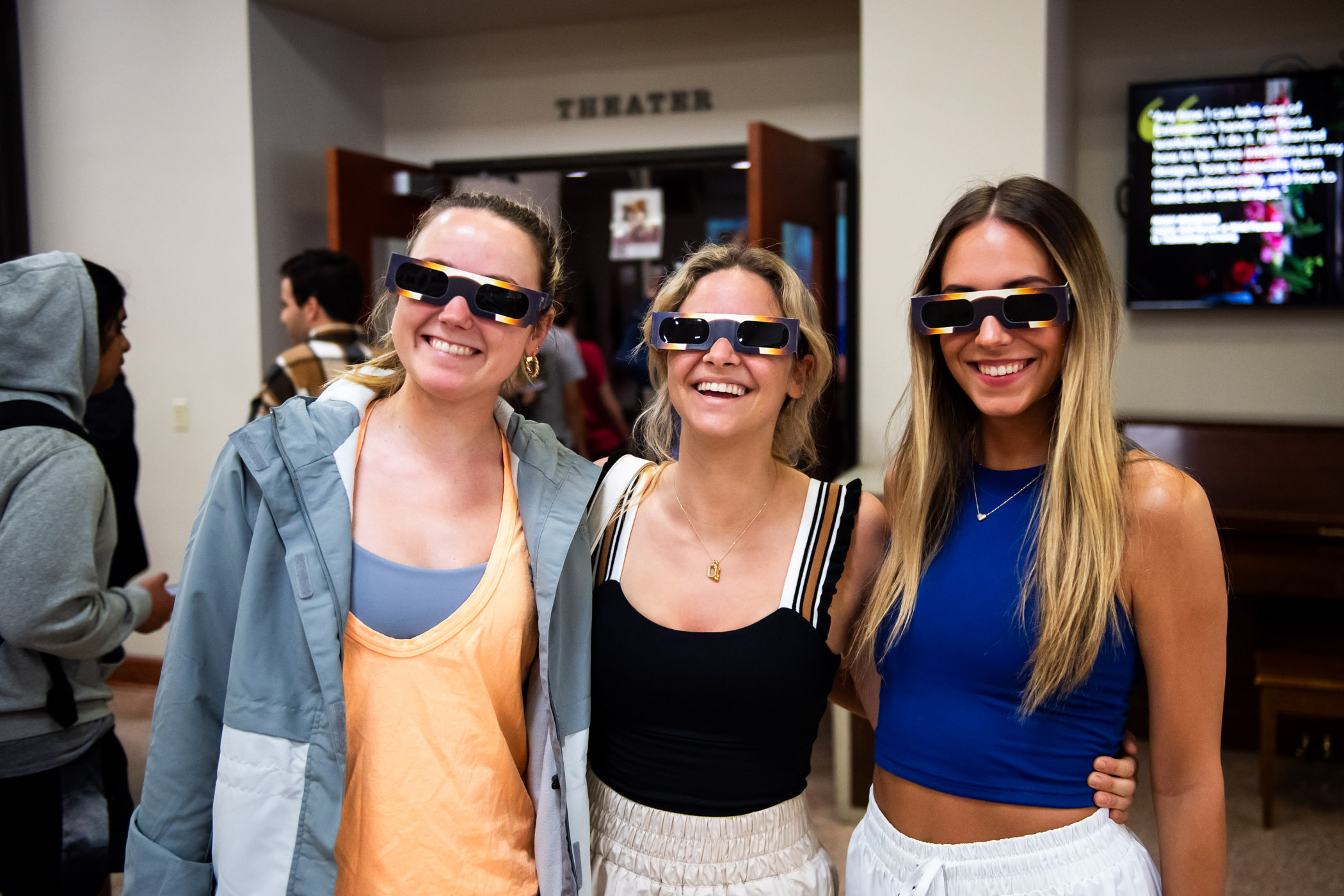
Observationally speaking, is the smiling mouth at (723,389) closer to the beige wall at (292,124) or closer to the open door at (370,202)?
the open door at (370,202)

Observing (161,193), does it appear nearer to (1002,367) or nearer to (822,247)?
(822,247)

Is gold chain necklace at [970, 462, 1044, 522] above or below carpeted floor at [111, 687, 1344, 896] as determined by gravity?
above

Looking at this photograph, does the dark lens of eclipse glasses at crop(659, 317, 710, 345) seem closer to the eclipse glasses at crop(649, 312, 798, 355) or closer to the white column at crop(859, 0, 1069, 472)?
the eclipse glasses at crop(649, 312, 798, 355)

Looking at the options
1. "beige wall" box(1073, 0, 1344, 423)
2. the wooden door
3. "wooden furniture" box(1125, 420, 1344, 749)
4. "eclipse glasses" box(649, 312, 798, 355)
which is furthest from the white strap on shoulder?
"beige wall" box(1073, 0, 1344, 423)

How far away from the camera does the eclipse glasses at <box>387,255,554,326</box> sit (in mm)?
1363

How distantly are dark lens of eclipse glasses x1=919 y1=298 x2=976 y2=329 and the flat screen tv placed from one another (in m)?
2.93

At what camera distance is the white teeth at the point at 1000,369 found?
1.35 m

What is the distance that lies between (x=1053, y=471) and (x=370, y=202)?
3.66 meters

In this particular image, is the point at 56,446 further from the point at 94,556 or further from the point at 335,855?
the point at 335,855

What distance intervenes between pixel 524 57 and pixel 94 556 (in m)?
3.50

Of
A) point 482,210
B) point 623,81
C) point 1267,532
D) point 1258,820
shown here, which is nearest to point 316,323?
point 623,81

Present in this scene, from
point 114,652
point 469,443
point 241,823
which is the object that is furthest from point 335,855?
point 114,652

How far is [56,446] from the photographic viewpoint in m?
1.74

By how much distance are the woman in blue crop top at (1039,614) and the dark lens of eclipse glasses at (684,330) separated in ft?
1.01
